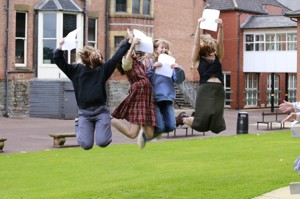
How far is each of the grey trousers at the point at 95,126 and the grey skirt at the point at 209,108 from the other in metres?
1.33

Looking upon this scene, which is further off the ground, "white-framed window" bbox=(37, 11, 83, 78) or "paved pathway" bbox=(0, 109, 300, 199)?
"white-framed window" bbox=(37, 11, 83, 78)

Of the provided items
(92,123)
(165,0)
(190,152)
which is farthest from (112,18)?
(92,123)

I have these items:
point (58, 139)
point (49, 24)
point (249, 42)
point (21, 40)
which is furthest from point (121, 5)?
point (58, 139)

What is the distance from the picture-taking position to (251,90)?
54.5m

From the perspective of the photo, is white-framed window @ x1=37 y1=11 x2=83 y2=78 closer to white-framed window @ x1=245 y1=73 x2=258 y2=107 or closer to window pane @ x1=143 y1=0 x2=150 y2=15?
window pane @ x1=143 y1=0 x2=150 y2=15

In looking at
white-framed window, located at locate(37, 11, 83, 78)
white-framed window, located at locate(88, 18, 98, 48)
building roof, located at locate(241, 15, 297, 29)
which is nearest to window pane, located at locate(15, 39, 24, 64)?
white-framed window, located at locate(37, 11, 83, 78)

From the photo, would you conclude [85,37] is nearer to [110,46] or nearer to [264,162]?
[110,46]

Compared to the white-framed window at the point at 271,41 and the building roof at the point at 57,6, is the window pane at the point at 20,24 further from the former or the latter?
the white-framed window at the point at 271,41

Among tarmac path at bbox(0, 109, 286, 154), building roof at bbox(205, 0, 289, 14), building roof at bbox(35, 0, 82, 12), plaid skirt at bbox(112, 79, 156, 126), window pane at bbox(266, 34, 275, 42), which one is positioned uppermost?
building roof at bbox(205, 0, 289, 14)

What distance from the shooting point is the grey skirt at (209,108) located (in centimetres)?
939

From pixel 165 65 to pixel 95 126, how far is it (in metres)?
1.55

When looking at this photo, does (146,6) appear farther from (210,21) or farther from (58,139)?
(210,21)

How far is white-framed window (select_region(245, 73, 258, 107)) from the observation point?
54156mm

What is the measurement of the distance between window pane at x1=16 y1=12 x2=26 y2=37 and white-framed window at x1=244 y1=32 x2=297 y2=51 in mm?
21815
